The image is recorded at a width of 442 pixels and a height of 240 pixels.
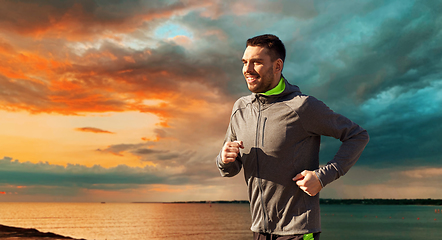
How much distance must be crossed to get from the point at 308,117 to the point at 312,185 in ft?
1.38

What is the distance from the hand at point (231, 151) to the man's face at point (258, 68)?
15.0 inches

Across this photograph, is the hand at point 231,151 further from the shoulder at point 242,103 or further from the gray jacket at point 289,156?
the shoulder at point 242,103

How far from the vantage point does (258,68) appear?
214cm

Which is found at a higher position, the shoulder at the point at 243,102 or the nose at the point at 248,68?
the nose at the point at 248,68

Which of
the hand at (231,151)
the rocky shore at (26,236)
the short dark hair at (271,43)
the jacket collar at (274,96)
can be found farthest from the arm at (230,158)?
the rocky shore at (26,236)

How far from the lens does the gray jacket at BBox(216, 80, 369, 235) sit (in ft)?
6.79

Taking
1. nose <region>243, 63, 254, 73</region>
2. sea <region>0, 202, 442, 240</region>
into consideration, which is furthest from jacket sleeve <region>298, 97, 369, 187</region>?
sea <region>0, 202, 442, 240</region>

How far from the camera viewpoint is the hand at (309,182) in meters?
1.96

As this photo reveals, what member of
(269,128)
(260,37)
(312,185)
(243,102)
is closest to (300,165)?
(312,185)

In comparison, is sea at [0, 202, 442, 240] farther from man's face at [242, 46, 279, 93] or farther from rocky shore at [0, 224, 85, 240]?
man's face at [242, 46, 279, 93]

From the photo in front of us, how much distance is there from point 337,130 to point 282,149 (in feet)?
1.24

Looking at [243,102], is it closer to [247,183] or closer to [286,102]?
[286,102]

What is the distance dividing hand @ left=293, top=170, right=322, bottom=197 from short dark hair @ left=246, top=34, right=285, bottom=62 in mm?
741

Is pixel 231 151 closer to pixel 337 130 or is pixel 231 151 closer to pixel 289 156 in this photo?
pixel 289 156
